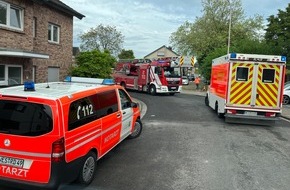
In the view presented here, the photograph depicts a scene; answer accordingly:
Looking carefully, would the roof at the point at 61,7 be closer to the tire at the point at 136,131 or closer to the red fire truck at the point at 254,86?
the tire at the point at 136,131

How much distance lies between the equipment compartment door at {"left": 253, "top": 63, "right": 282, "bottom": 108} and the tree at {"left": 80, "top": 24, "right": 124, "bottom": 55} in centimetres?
4781

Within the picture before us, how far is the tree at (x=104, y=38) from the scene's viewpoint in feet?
190

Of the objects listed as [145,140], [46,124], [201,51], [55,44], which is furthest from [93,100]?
[201,51]

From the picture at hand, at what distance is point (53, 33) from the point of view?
17.7 meters

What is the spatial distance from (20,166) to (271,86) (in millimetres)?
10092

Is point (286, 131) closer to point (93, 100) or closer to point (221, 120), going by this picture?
point (221, 120)

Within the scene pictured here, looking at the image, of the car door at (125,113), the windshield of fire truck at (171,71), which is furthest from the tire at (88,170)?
the windshield of fire truck at (171,71)

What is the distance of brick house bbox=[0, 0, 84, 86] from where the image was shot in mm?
12164

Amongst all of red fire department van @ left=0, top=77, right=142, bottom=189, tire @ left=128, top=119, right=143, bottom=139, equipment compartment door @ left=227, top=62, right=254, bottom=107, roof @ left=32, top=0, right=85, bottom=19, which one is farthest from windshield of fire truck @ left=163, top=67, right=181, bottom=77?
red fire department van @ left=0, top=77, right=142, bottom=189

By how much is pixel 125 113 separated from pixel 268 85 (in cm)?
690

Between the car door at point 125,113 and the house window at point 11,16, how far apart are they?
710cm

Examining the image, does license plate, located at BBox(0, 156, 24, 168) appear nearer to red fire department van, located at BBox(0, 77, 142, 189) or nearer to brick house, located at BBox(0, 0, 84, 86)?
red fire department van, located at BBox(0, 77, 142, 189)

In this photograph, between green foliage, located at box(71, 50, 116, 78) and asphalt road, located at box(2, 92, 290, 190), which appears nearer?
asphalt road, located at box(2, 92, 290, 190)

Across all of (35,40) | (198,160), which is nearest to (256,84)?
(198,160)
